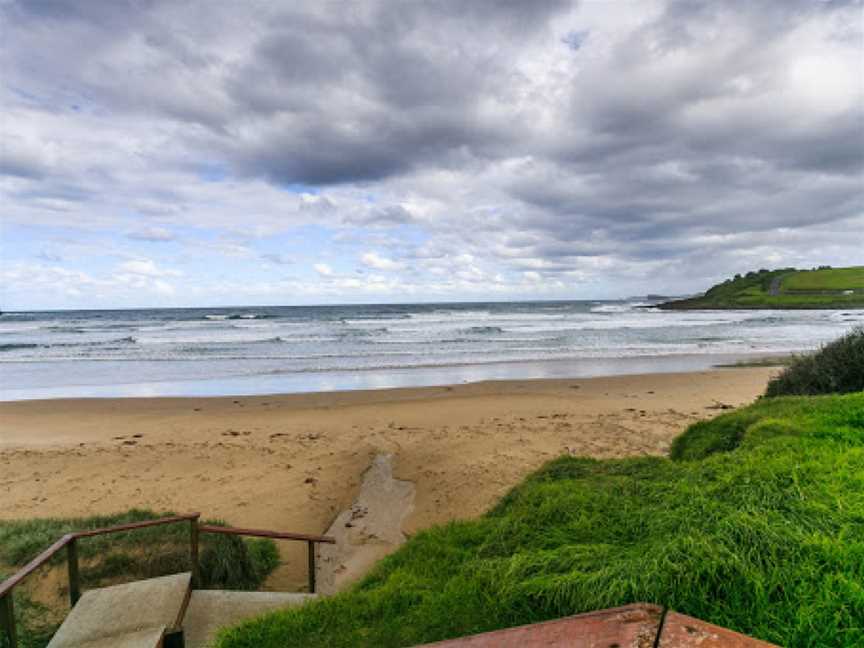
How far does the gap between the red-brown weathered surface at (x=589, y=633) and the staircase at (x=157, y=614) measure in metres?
2.49

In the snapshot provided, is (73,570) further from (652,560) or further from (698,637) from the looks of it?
(698,637)

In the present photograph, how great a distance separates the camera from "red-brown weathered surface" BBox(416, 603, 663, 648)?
1.43m

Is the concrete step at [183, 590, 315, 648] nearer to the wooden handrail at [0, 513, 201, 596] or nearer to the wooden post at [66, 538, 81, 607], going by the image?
the wooden handrail at [0, 513, 201, 596]

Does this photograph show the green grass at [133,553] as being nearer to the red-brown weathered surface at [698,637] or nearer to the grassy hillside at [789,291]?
the red-brown weathered surface at [698,637]

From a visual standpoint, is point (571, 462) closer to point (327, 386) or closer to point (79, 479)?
point (79, 479)

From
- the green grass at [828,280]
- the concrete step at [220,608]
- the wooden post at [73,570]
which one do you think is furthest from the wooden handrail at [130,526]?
the green grass at [828,280]

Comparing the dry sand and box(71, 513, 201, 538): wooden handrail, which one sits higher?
box(71, 513, 201, 538): wooden handrail

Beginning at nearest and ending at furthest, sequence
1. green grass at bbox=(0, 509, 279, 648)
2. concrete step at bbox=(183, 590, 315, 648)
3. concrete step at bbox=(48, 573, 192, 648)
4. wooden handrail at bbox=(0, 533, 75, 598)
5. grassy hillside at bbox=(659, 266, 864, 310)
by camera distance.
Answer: wooden handrail at bbox=(0, 533, 75, 598)
concrete step at bbox=(48, 573, 192, 648)
concrete step at bbox=(183, 590, 315, 648)
green grass at bbox=(0, 509, 279, 648)
grassy hillside at bbox=(659, 266, 864, 310)

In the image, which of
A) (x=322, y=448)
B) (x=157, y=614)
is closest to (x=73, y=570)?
(x=157, y=614)

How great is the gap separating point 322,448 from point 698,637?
917cm

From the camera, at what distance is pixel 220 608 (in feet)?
12.9

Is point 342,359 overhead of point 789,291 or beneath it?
beneath

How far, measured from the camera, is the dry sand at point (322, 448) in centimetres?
720

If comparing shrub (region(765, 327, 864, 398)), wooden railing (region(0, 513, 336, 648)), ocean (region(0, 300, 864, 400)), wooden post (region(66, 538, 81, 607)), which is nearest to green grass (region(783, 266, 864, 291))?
ocean (region(0, 300, 864, 400))
